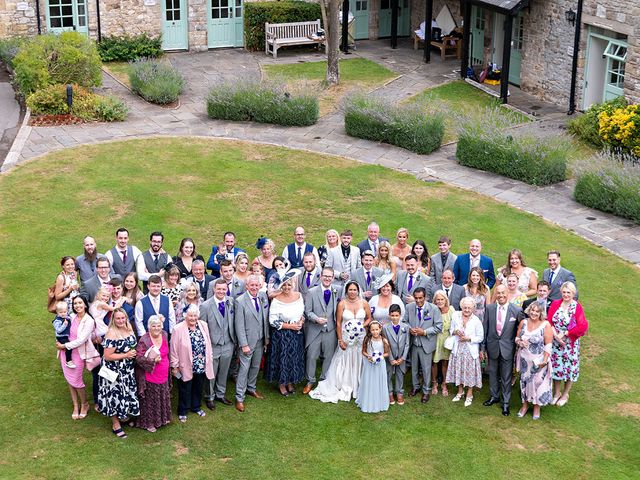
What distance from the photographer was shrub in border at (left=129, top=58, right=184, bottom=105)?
81.6ft

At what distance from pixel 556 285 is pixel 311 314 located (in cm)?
329

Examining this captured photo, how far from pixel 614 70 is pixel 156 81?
1125cm

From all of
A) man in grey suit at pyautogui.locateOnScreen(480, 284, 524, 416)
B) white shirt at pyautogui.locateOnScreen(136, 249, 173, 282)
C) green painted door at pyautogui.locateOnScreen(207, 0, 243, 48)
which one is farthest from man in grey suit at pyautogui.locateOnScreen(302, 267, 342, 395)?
green painted door at pyautogui.locateOnScreen(207, 0, 243, 48)

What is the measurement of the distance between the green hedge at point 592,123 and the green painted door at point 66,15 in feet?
49.6

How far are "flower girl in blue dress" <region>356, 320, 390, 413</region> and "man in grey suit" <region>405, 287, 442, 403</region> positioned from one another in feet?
1.41

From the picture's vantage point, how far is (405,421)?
11875 mm

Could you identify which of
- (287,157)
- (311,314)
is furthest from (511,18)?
(311,314)

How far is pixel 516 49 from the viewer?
26781mm

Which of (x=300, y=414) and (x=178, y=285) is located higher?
(x=178, y=285)

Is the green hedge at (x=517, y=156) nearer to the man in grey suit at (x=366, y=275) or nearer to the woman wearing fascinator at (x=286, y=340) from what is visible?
the man in grey suit at (x=366, y=275)

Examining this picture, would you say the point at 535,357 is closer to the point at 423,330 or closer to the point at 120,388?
the point at 423,330

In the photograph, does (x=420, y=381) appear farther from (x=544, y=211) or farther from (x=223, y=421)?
(x=544, y=211)

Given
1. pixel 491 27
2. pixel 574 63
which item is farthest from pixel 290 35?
pixel 574 63

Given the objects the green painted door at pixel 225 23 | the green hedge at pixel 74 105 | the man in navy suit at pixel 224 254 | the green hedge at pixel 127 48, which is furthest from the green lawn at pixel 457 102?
the man in navy suit at pixel 224 254
